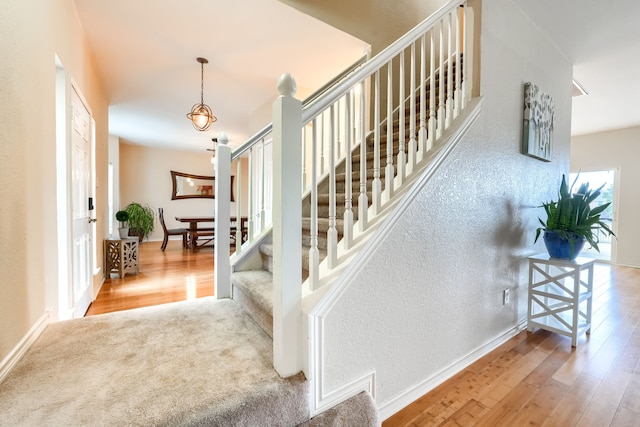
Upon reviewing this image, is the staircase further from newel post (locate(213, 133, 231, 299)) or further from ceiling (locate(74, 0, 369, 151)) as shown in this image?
ceiling (locate(74, 0, 369, 151))

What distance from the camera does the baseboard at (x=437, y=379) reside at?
143cm

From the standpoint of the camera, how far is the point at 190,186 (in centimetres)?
789

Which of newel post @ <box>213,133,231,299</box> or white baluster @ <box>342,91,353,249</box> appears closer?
white baluster @ <box>342,91,353,249</box>

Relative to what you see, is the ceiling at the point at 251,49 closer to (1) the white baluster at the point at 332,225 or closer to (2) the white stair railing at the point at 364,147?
(2) the white stair railing at the point at 364,147

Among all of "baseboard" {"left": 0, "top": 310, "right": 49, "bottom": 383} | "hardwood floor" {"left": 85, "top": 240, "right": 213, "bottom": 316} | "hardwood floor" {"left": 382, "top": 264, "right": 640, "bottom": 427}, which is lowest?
"hardwood floor" {"left": 382, "top": 264, "right": 640, "bottom": 427}

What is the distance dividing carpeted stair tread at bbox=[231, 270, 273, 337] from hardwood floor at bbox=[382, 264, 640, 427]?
795 mm

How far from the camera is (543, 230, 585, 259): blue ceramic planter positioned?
2057 mm

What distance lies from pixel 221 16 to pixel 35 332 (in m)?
2.62

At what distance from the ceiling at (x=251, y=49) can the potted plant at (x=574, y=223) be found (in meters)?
1.39

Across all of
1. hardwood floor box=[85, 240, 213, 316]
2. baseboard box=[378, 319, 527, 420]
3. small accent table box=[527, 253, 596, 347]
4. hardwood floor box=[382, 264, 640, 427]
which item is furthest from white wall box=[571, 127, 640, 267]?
hardwood floor box=[85, 240, 213, 316]

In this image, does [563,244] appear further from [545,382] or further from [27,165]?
[27,165]

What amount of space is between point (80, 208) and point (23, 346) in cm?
157

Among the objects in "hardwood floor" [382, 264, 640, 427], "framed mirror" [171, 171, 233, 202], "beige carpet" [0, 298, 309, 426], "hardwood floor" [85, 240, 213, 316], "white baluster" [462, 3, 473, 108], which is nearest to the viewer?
"beige carpet" [0, 298, 309, 426]

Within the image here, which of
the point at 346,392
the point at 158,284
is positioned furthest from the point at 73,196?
the point at 346,392
